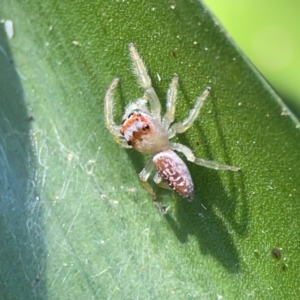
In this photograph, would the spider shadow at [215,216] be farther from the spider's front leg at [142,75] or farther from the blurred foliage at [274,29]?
the blurred foliage at [274,29]

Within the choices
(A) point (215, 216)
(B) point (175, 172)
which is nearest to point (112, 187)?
(B) point (175, 172)

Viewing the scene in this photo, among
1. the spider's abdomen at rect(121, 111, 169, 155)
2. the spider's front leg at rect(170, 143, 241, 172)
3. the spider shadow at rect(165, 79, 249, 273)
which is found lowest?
the spider shadow at rect(165, 79, 249, 273)

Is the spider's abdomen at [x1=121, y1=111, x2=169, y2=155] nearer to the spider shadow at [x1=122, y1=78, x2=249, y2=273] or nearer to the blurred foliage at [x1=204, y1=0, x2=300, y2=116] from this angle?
the spider shadow at [x1=122, y1=78, x2=249, y2=273]

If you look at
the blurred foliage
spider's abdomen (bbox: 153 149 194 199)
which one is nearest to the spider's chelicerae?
spider's abdomen (bbox: 153 149 194 199)

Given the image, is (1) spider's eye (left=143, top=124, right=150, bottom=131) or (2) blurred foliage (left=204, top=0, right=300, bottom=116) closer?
(1) spider's eye (left=143, top=124, right=150, bottom=131)

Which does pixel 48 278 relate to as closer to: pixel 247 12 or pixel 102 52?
pixel 102 52

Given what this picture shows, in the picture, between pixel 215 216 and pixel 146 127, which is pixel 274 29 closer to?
pixel 146 127
